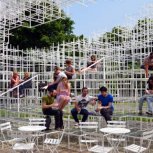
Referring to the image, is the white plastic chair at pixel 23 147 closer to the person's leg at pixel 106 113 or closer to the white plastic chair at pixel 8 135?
the white plastic chair at pixel 8 135

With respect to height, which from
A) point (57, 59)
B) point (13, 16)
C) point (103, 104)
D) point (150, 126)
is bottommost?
point (150, 126)

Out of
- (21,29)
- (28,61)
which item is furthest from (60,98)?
(21,29)

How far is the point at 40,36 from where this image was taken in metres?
41.1

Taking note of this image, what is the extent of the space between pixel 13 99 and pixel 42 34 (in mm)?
27920

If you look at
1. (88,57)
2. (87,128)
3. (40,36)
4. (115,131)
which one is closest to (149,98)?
(87,128)

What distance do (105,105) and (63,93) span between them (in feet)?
4.46

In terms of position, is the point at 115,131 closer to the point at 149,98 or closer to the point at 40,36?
the point at 149,98

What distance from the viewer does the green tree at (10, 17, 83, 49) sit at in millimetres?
40031

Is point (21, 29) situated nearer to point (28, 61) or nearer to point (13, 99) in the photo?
point (28, 61)

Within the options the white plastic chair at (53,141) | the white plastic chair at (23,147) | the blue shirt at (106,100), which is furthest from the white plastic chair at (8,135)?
the blue shirt at (106,100)

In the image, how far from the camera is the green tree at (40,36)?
131 feet

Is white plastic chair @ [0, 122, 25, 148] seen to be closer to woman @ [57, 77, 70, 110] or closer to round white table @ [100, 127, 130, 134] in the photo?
woman @ [57, 77, 70, 110]

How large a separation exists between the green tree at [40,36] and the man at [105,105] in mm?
29682

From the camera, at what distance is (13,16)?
21750 millimetres
